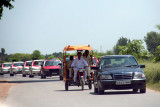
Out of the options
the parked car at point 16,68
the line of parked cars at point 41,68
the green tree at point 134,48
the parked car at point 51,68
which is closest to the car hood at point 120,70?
the line of parked cars at point 41,68

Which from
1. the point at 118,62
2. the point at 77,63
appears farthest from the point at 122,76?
the point at 77,63

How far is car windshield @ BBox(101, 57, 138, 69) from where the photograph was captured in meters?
19.5

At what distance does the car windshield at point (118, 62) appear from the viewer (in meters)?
19.5

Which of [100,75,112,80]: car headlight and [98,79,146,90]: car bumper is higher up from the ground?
[100,75,112,80]: car headlight

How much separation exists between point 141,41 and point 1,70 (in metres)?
22.8

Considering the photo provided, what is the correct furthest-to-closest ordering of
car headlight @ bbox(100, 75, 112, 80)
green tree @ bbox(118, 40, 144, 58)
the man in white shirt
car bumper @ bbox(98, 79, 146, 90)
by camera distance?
1. green tree @ bbox(118, 40, 144, 58)
2. the man in white shirt
3. car headlight @ bbox(100, 75, 112, 80)
4. car bumper @ bbox(98, 79, 146, 90)

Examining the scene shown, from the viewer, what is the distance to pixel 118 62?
791 inches

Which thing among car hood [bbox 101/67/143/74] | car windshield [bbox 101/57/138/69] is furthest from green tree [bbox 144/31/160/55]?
car hood [bbox 101/67/143/74]

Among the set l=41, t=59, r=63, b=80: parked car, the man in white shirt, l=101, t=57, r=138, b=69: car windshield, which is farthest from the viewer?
l=41, t=59, r=63, b=80: parked car

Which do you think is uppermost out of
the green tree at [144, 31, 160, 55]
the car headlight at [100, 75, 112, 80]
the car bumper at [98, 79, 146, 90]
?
the green tree at [144, 31, 160, 55]

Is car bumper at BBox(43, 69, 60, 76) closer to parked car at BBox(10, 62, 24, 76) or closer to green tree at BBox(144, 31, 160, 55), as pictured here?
parked car at BBox(10, 62, 24, 76)

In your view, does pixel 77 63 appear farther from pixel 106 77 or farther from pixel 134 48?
pixel 134 48

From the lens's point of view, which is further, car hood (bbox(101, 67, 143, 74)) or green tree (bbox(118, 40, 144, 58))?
green tree (bbox(118, 40, 144, 58))

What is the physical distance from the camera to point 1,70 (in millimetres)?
65312
